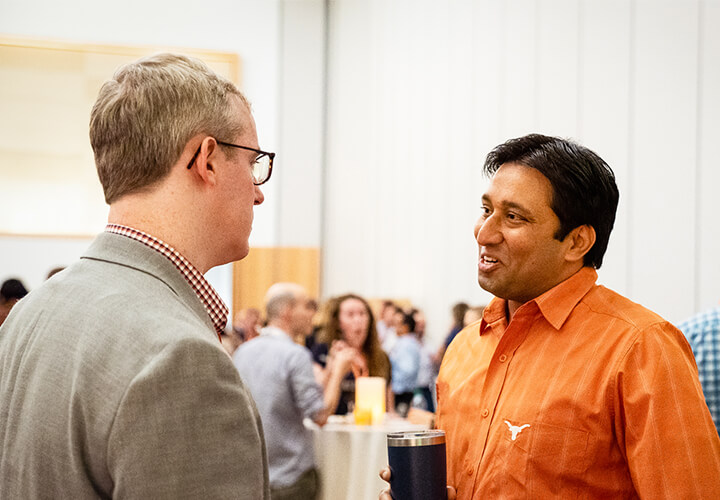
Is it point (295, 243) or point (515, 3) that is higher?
point (515, 3)

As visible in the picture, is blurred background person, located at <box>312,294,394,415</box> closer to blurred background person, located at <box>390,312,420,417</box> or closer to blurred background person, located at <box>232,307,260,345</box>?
blurred background person, located at <box>390,312,420,417</box>

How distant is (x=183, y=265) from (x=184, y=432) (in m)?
0.25

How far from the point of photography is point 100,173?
42.0 inches

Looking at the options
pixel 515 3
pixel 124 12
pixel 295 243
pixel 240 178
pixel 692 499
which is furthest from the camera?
pixel 295 243

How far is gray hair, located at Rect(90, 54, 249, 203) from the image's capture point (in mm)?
1024

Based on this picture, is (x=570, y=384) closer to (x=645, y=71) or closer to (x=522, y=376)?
(x=522, y=376)

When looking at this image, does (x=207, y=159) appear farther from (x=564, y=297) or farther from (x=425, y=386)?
(x=425, y=386)

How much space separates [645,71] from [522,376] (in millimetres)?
3429

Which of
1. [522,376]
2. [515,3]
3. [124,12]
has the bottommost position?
[522,376]

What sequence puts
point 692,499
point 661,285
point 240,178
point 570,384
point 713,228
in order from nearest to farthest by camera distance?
point 240,178 < point 692,499 < point 570,384 < point 713,228 < point 661,285

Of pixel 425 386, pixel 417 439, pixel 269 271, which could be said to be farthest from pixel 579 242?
pixel 269 271

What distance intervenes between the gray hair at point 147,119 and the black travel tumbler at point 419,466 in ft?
2.14

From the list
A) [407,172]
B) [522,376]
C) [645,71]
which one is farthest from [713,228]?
[407,172]

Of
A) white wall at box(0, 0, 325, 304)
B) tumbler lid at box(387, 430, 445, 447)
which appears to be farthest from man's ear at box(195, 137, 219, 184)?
white wall at box(0, 0, 325, 304)
